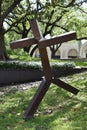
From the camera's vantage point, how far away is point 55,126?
657 cm

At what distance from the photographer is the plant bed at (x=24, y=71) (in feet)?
43.6

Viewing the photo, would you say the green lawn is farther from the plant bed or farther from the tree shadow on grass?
the plant bed

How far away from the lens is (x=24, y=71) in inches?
534

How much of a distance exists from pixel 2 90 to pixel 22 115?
3.82 metres

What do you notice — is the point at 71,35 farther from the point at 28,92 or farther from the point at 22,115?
the point at 28,92

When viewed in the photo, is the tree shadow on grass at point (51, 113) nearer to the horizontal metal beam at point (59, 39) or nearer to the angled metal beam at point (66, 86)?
the angled metal beam at point (66, 86)

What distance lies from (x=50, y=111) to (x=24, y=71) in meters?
5.90

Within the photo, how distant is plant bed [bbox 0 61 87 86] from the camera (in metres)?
13.3

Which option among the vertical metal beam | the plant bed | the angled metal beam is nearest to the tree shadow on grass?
the angled metal beam

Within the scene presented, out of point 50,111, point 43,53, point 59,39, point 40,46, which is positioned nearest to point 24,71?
point 43,53

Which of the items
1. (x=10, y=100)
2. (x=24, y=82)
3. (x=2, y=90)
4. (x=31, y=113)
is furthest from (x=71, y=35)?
(x=24, y=82)

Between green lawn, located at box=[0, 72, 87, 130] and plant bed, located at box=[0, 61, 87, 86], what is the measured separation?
2.88 meters

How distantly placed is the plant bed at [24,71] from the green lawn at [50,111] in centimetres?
288

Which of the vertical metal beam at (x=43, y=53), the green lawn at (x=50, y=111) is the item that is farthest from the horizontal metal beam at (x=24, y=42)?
the green lawn at (x=50, y=111)
